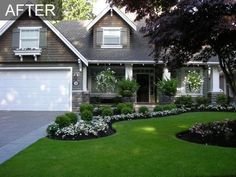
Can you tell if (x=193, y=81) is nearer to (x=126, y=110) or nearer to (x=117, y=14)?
(x=117, y=14)

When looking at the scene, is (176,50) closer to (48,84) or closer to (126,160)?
(126,160)

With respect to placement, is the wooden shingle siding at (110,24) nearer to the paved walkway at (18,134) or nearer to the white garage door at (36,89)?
the white garage door at (36,89)

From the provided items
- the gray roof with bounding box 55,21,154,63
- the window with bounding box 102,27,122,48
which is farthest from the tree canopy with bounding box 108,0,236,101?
the window with bounding box 102,27,122,48

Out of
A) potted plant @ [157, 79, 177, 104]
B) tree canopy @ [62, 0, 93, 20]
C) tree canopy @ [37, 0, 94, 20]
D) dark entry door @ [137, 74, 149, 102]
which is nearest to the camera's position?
potted plant @ [157, 79, 177, 104]

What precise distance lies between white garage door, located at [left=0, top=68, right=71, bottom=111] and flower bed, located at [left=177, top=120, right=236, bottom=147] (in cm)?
1151

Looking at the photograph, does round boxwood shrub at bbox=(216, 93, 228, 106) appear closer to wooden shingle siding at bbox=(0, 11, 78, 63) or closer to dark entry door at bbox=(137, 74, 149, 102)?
dark entry door at bbox=(137, 74, 149, 102)

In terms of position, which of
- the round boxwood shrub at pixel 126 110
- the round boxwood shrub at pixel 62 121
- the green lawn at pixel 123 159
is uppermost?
the round boxwood shrub at pixel 126 110

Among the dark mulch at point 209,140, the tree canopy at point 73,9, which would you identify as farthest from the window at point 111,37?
the tree canopy at point 73,9

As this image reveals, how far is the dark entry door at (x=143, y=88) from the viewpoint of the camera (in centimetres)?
2595

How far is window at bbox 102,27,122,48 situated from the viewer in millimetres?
24984

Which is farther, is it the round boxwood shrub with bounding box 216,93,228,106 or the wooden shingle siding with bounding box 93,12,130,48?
the wooden shingle siding with bounding box 93,12,130,48

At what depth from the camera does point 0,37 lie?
73.4 feet

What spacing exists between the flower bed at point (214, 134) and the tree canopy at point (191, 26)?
4.37 feet

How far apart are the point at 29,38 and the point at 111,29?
18.6 ft
